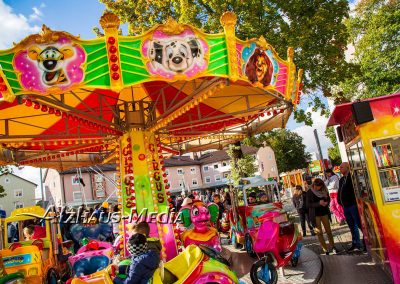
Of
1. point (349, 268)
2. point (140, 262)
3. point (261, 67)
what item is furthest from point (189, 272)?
point (261, 67)

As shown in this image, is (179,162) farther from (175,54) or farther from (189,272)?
(189,272)

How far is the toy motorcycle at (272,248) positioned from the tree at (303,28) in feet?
30.0

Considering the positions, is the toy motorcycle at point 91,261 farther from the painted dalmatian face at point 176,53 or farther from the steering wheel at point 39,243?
the painted dalmatian face at point 176,53

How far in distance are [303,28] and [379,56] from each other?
13.3 m

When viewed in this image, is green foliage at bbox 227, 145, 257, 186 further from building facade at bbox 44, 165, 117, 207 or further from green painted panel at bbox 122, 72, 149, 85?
building facade at bbox 44, 165, 117, 207

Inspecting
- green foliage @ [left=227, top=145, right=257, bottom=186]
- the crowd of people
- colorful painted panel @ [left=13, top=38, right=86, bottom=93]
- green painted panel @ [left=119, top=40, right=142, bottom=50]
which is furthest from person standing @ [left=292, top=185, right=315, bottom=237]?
colorful painted panel @ [left=13, top=38, right=86, bottom=93]

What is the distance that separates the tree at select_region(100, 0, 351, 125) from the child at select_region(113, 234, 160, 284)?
11.8 m

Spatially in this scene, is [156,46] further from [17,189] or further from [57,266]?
[17,189]

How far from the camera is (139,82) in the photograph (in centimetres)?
620

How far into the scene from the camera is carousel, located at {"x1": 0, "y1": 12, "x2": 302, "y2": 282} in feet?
19.4

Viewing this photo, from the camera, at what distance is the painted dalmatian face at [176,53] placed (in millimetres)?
6262

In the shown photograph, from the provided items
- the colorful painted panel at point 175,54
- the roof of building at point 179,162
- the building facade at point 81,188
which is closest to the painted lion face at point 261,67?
the colorful painted panel at point 175,54

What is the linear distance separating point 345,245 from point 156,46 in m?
6.54

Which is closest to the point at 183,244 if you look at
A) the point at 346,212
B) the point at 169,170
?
the point at 346,212
